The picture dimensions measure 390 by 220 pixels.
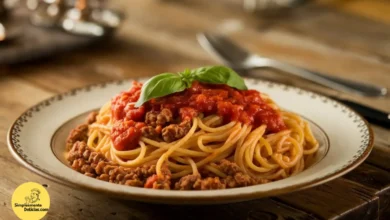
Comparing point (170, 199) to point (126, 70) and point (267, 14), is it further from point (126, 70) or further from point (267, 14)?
point (267, 14)

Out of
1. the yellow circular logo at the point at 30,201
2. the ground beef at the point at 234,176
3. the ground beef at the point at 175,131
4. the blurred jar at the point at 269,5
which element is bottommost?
the yellow circular logo at the point at 30,201

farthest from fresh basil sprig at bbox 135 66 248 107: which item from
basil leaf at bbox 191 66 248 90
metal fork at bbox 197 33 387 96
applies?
metal fork at bbox 197 33 387 96

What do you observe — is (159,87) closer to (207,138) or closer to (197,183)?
(207,138)

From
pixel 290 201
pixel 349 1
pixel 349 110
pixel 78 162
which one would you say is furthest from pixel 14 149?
pixel 349 1

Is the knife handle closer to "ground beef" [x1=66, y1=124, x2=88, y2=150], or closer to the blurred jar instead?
"ground beef" [x1=66, y1=124, x2=88, y2=150]

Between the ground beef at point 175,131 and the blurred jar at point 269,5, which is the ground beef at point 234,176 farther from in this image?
the blurred jar at point 269,5

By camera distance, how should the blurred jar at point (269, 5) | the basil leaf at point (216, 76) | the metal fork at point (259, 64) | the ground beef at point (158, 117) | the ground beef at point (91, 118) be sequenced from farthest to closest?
the blurred jar at point (269, 5)
the metal fork at point (259, 64)
the ground beef at point (91, 118)
the basil leaf at point (216, 76)
the ground beef at point (158, 117)

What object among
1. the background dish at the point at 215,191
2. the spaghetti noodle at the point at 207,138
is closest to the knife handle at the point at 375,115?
the background dish at the point at 215,191
